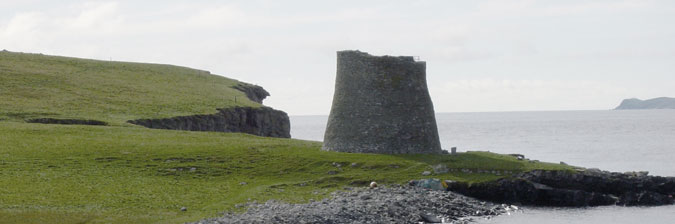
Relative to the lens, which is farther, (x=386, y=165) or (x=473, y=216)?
(x=386, y=165)

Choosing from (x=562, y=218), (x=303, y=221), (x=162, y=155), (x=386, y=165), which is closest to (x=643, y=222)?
(x=562, y=218)

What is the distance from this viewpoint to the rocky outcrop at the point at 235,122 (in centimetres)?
7081

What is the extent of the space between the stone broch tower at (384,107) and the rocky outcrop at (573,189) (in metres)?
7.40

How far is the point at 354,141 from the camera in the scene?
167ft

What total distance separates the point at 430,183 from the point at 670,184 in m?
12.9

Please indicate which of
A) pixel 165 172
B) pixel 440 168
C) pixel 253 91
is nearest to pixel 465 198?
pixel 440 168

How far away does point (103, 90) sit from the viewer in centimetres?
8519

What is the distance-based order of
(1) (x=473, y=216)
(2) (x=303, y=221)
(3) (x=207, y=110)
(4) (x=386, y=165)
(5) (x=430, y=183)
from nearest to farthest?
(2) (x=303, y=221) → (1) (x=473, y=216) → (5) (x=430, y=183) → (4) (x=386, y=165) → (3) (x=207, y=110)

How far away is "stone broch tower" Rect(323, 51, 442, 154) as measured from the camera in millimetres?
50375

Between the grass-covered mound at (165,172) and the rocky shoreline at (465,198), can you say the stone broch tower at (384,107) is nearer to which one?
the grass-covered mound at (165,172)

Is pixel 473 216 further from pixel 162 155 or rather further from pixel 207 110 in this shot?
pixel 207 110

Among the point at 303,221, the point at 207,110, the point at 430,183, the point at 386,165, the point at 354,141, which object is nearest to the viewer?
the point at 303,221

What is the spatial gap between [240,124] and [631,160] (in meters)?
34.7

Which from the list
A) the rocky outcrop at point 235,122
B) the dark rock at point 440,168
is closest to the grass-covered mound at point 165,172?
the dark rock at point 440,168
